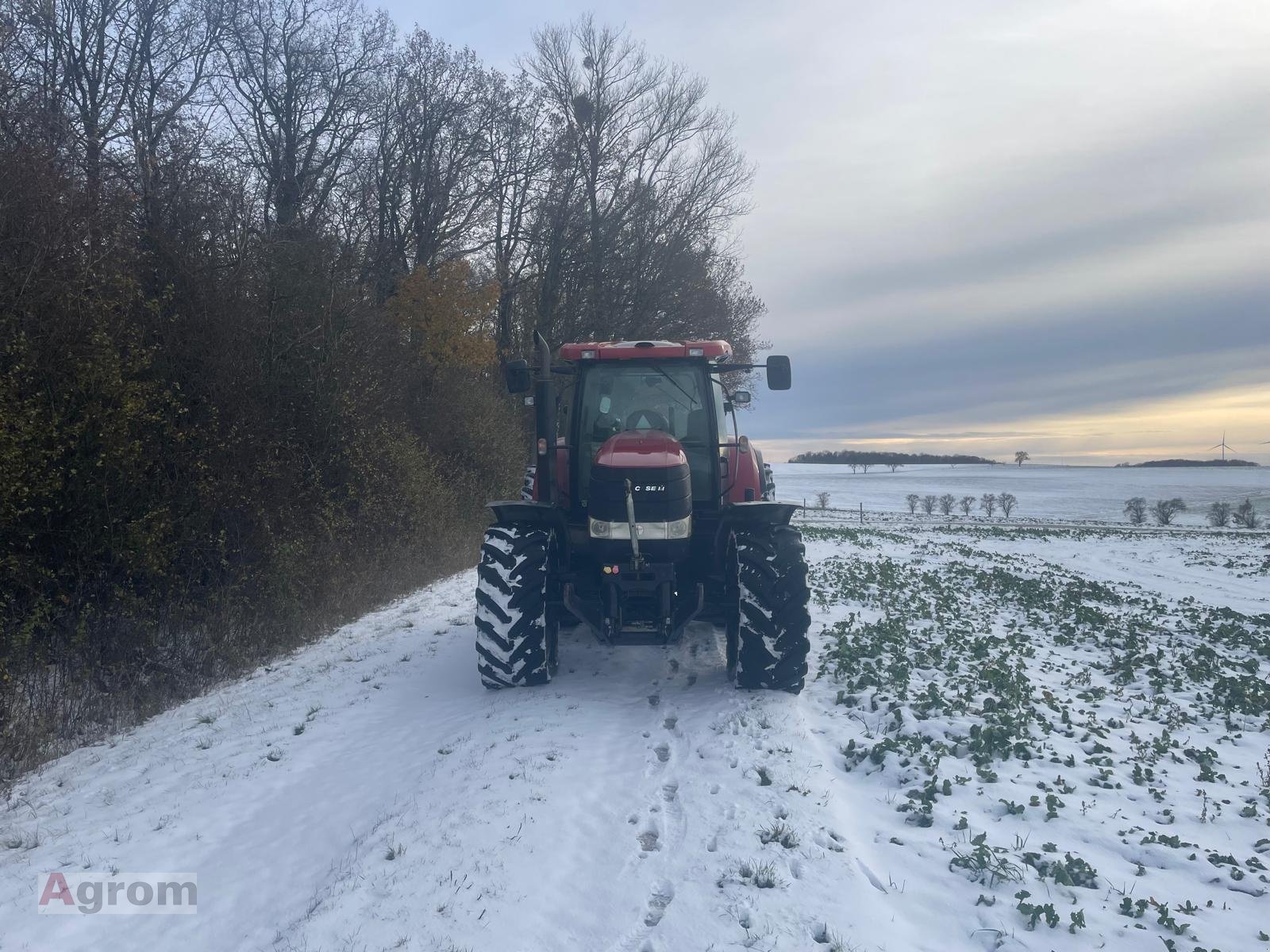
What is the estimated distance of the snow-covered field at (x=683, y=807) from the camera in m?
3.52

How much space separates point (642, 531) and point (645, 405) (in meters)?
1.49

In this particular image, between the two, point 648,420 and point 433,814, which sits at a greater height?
point 648,420

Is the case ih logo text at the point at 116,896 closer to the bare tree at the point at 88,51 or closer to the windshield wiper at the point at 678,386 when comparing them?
the windshield wiper at the point at 678,386

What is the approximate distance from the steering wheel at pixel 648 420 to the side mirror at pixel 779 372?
965 mm

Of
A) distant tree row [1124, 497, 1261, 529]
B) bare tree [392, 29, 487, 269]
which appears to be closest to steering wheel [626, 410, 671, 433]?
bare tree [392, 29, 487, 269]

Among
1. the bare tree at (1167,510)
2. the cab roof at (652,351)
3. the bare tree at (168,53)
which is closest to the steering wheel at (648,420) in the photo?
the cab roof at (652,351)

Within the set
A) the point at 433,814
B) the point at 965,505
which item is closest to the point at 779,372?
the point at 433,814

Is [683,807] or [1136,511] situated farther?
[1136,511]

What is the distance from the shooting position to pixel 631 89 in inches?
1055

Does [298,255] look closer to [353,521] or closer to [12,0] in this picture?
[353,521]

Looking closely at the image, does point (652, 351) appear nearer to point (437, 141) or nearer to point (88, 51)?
point (88, 51)

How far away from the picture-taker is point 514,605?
20.3ft

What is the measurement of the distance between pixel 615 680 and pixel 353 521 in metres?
5.95

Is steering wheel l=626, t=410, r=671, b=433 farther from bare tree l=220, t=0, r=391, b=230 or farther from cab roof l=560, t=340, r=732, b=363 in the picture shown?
bare tree l=220, t=0, r=391, b=230
